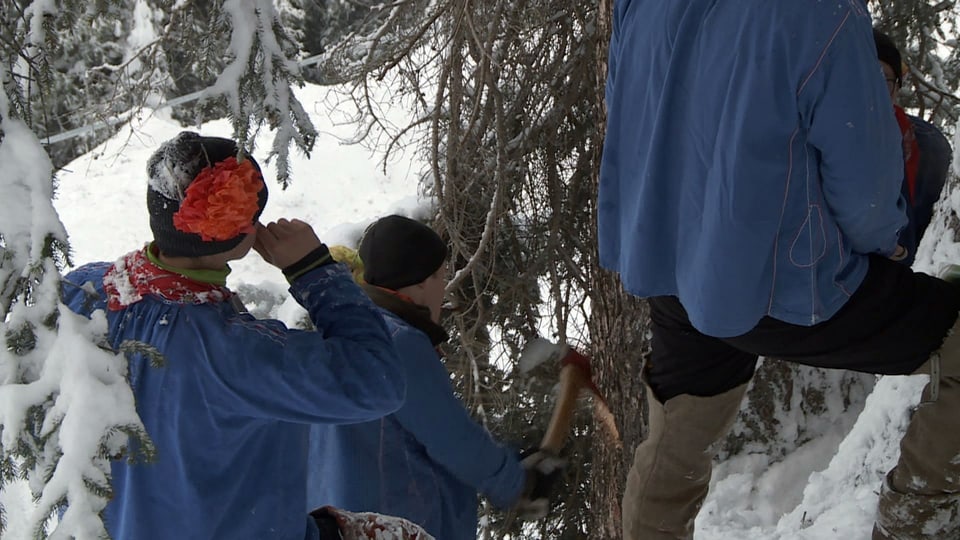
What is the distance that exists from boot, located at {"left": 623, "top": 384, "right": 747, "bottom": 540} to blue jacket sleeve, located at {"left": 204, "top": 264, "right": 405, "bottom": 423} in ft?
2.57

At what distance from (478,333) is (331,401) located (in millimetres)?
2834

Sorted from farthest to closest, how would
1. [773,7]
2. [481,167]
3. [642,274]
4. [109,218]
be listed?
1. [109,218]
2. [481,167]
3. [642,274]
4. [773,7]

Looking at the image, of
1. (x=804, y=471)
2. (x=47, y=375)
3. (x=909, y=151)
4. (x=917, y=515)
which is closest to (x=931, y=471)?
(x=917, y=515)

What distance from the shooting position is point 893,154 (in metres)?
1.54

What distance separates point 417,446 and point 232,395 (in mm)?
820

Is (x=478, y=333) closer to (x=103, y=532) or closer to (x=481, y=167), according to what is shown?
(x=481, y=167)

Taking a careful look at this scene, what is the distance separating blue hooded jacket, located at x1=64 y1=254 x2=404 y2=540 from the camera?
1511 millimetres

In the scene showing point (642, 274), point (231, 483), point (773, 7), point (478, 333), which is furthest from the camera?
point (478, 333)

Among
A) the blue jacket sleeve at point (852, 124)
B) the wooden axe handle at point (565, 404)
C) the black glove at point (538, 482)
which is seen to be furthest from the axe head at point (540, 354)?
the blue jacket sleeve at point (852, 124)

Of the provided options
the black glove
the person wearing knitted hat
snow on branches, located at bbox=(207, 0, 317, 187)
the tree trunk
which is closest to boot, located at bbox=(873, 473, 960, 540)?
the person wearing knitted hat

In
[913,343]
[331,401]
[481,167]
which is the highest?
[481,167]

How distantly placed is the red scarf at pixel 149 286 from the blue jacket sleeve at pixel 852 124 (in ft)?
3.79

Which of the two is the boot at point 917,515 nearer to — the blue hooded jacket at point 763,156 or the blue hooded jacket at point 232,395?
the blue hooded jacket at point 763,156

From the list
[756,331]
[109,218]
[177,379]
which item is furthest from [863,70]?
[109,218]
